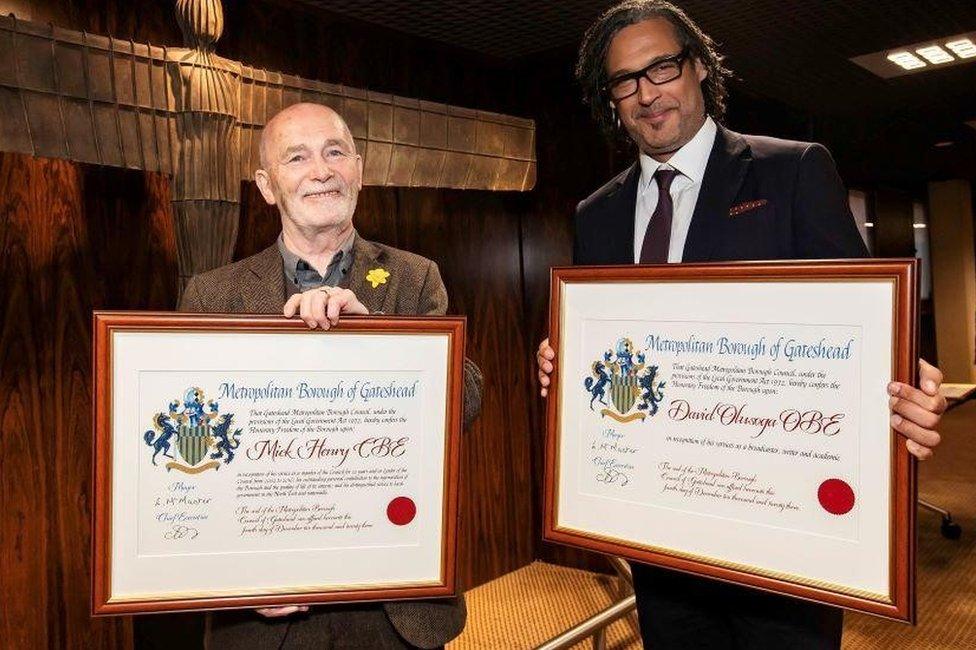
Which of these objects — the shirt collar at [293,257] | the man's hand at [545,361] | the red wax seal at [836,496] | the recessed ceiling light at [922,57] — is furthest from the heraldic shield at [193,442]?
the recessed ceiling light at [922,57]

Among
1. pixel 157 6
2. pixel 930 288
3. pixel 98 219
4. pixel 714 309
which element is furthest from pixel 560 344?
pixel 930 288

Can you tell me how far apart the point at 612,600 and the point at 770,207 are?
8.39ft

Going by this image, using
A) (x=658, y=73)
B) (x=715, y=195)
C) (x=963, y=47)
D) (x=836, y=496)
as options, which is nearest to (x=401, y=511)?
(x=836, y=496)

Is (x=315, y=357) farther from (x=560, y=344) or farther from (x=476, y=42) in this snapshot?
(x=476, y=42)

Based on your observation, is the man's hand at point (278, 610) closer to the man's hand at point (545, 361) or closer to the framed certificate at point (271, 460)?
the framed certificate at point (271, 460)

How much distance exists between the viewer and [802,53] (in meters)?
4.08

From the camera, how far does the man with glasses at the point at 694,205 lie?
1396 mm

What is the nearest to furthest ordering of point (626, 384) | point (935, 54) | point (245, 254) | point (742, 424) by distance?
point (742, 424) → point (626, 384) → point (245, 254) → point (935, 54)

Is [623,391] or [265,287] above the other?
[265,287]

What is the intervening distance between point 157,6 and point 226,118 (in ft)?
3.16

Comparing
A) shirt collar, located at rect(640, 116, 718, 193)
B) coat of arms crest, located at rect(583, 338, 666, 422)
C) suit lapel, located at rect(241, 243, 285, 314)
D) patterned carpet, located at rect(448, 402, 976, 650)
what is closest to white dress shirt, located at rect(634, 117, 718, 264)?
shirt collar, located at rect(640, 116, 718, 193)

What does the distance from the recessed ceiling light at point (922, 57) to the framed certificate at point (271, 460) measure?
387cm

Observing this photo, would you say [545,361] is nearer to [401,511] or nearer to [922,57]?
[401,511]

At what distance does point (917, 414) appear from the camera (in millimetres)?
1083
